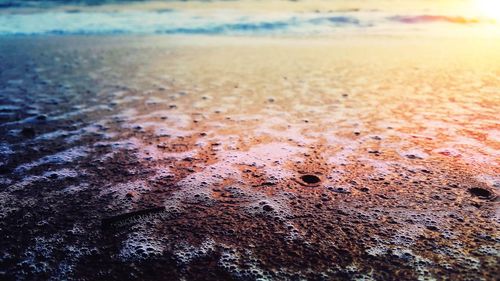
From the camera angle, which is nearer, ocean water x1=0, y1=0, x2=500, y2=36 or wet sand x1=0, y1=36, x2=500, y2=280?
wet sand x1=0, y1=36, x2=500, y2=280

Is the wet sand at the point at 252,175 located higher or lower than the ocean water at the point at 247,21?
lower

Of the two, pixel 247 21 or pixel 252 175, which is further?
pixel 247 21

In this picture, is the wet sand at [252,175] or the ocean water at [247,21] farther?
the ocean water at [247,21]

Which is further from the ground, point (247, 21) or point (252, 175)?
point (247, 21)

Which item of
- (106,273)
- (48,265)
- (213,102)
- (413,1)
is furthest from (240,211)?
(413,1)

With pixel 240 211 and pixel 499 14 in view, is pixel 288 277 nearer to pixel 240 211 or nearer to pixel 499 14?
pixel 240 211
